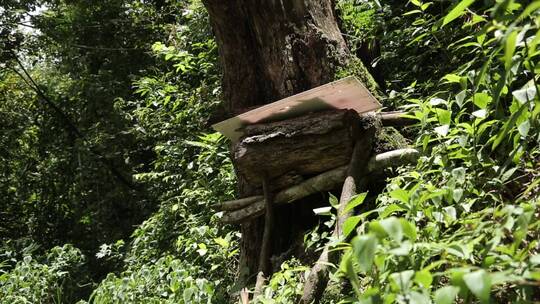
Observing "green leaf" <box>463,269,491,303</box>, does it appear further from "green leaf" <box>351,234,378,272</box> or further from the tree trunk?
the tree trunk

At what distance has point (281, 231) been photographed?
303 cm

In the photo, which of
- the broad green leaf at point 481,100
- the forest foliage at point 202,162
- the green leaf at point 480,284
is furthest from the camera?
the broad green leaf at point 481,100

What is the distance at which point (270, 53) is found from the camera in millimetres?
3150

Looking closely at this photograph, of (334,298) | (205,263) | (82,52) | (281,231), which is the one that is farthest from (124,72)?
(334,298)

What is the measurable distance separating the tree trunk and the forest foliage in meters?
0.31

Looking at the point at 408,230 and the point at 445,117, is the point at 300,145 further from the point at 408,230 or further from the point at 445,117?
the point at 408,230

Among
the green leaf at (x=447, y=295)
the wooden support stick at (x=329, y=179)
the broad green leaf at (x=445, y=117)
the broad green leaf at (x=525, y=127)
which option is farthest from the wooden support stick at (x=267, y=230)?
the green leaf at (x=447, y=295)

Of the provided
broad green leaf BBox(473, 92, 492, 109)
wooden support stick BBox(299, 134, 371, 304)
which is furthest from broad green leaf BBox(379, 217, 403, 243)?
broad green leaf BBox(473, 92, 492, 109)

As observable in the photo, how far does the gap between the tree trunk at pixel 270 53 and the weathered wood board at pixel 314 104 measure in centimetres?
21

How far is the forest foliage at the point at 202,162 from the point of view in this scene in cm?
142

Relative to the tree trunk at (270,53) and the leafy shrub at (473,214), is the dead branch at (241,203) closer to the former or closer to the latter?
the tree trunk at (270,53)

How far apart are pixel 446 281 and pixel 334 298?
0.59 m

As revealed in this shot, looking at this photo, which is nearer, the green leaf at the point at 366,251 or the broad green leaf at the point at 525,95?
the green leaf at the point at 366,251

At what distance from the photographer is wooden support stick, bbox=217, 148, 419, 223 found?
2659mm
